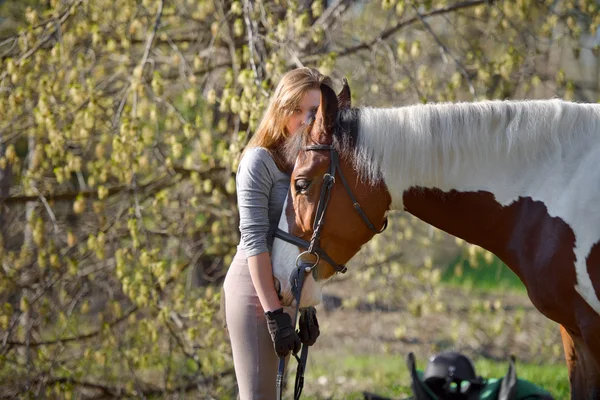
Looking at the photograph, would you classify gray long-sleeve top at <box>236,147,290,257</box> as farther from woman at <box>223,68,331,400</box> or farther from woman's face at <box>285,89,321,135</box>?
woman's face at <box>285,89,321,135</box>

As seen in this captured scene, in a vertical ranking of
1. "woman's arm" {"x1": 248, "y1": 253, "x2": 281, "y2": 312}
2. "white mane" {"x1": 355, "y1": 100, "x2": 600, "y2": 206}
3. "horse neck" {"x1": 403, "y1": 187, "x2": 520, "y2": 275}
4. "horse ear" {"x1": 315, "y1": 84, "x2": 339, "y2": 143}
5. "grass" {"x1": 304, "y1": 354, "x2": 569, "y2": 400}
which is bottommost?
"grass" {"x1": 304, "y1": 354, "x2": 569, "y2": 400}

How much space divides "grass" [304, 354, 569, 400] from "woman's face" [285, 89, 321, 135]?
10.2ft

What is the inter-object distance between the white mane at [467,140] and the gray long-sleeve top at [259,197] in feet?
1.16

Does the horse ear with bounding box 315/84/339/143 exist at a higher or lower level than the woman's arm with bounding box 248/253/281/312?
higher

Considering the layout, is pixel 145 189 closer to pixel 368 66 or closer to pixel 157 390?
pixel 157 390

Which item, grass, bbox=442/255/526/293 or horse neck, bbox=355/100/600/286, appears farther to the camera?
grass, bbox=442/255/526/293

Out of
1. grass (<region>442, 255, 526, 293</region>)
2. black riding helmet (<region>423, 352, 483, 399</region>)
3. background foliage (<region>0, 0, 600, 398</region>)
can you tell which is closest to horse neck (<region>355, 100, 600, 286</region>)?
background foliage (<region>0, 0, 600, 398</region>)

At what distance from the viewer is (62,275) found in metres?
4.66

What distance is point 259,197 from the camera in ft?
8.56

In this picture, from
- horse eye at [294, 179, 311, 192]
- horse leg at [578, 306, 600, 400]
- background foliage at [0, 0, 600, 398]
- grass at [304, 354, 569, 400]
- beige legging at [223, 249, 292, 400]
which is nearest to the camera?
horse leg at [578, 306, 600, 400]

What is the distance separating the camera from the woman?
2.54 meters

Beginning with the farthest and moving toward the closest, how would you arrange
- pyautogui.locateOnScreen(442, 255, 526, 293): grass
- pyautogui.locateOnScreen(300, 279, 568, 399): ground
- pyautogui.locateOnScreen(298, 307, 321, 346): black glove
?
pyautogui.locateOnScreen(442, 255, 526, 293): grass, pyautogui.locateOnScreen(300, 279, 568, 399): ground, pyautogui.locateOnScreen(298, 307, 321, 346): black glove

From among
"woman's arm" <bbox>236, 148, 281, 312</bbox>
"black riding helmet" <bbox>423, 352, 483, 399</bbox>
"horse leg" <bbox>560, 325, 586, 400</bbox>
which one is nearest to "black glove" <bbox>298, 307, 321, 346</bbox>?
"woman's arm" <bbox>236, 148, 281, 312</bbox>

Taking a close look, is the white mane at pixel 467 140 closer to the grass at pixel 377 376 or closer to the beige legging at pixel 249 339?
the beige legging at pixel 249 339
